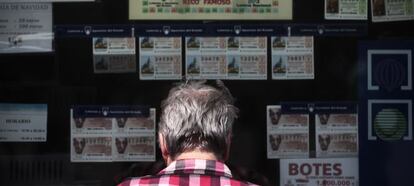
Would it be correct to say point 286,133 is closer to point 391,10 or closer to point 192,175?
point 391,10

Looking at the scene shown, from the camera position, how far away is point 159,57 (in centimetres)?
384

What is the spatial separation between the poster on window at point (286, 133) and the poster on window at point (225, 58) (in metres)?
0.25

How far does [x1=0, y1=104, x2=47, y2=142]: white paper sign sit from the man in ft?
4.65

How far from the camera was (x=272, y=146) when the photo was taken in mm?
3902

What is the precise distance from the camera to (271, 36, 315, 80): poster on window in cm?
388

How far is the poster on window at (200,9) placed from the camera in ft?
12.6

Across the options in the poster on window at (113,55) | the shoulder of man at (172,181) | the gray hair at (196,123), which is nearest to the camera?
the shoulder of man at (172,181)

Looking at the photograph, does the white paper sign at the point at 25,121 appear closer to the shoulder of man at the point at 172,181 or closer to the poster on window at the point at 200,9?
the poster on window at the point at 200,9

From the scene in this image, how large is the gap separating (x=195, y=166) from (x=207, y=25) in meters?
1.54

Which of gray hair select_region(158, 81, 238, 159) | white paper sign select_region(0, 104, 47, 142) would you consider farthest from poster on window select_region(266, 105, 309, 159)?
gray hair select_region(158, 81, 238, 159)

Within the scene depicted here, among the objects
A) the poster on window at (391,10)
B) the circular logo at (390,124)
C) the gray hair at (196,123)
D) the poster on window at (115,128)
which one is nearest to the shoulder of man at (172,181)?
the gray hair at (196,123)

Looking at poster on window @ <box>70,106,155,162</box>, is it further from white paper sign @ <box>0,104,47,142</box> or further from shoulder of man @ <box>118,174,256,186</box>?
shoulder of man @ <box>118,174,256,186</box>

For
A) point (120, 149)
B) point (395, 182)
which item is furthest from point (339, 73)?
point (120, 149)

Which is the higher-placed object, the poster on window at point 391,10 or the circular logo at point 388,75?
the poster on window at point 391,10
